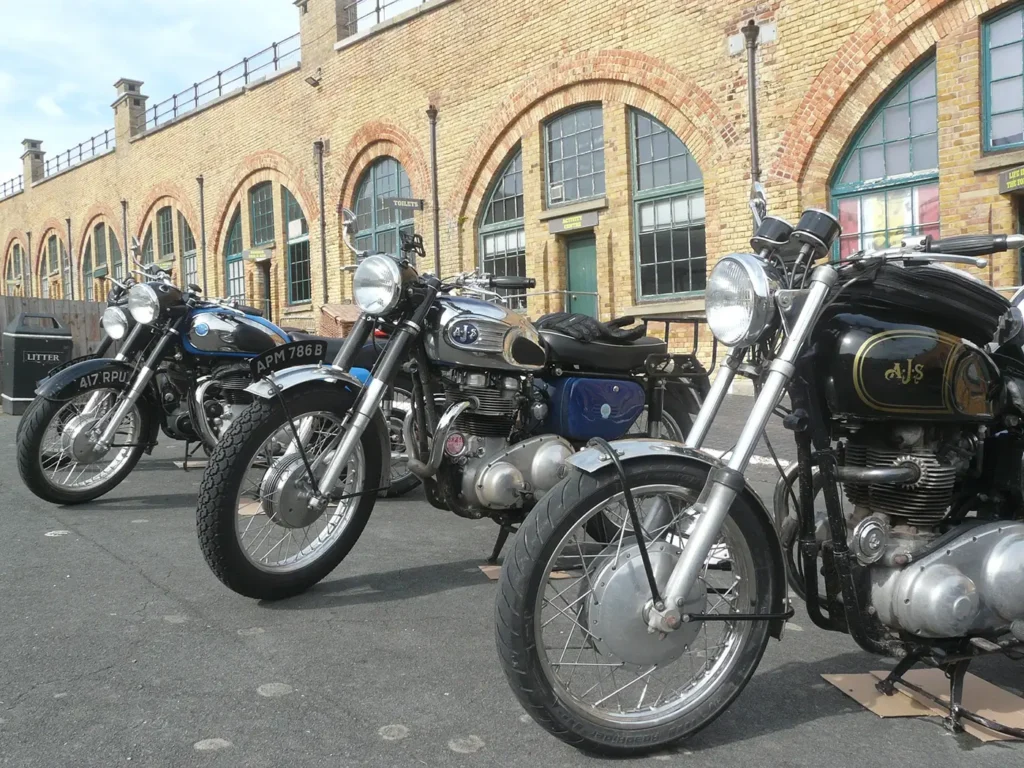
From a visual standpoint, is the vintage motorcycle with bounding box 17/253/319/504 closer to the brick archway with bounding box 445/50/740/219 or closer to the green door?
the brick archway with bounding box 445/50/740/219

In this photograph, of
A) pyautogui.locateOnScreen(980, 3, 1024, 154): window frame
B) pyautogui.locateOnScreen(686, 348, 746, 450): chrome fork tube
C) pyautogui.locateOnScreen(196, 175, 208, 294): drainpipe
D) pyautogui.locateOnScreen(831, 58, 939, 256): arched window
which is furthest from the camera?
pyautogui.locateOnScreen(196, 175, 208, 294): drainpipe

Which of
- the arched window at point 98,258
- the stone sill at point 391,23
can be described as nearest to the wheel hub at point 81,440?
the stone sill at point 391,23

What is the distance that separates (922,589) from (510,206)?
15503 mm

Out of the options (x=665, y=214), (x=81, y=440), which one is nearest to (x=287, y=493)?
(x=81, y=440)

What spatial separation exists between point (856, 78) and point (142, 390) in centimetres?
978

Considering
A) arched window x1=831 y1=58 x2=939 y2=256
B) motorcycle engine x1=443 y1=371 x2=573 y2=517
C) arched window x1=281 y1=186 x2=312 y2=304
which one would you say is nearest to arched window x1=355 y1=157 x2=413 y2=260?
arched window x1=281 y1=186 x2=312 y2=304

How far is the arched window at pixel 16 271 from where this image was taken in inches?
1673

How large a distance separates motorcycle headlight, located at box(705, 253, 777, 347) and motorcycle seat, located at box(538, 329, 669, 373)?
6.62ft

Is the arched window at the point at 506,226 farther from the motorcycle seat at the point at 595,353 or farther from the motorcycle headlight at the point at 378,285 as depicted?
the motorcycle headlight at the point at 378,285

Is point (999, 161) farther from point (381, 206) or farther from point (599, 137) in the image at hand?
point (381, 206)

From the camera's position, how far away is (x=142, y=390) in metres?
6.10

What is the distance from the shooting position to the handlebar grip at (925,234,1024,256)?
2471mm

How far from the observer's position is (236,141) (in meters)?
24.8

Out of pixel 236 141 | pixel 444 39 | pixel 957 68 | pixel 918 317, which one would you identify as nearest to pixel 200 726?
pixel 918 317
